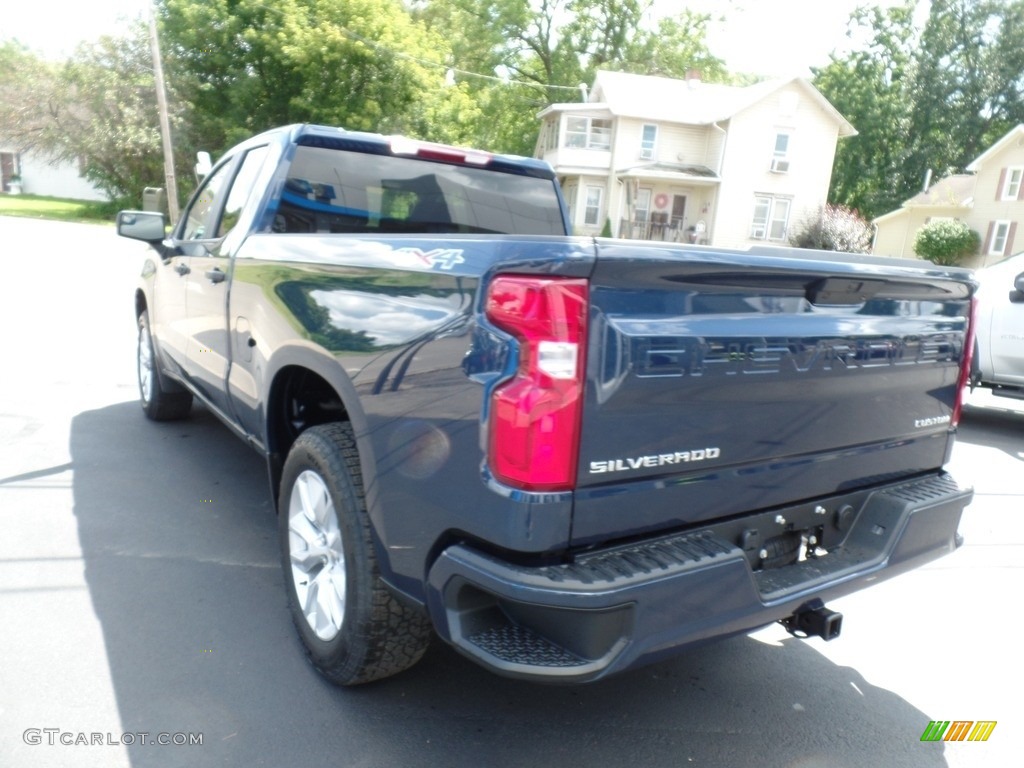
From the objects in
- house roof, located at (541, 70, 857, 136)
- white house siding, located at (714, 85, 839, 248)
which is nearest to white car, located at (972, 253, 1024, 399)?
white house siding, located at (714, 85, 839, 248)

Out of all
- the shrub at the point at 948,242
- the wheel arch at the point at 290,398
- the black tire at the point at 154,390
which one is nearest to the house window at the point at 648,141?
the shrub at the point at 948,242

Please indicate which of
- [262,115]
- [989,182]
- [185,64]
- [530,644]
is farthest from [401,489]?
[989,182]

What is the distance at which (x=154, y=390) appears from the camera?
19.2 ft

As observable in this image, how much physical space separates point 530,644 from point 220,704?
127cm

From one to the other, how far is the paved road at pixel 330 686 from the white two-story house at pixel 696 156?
3330 centimetres

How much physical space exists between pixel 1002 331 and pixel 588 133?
105ft

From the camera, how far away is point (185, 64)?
35688 mm

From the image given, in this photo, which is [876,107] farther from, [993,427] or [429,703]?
[429,703]

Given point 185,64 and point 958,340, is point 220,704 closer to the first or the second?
point 958,340

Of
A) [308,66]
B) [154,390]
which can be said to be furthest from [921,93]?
[154,390]

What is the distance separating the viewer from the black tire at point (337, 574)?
99.0 inches

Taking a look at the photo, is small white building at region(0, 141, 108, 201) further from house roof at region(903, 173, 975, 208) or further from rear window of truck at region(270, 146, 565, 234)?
rear window of truck at region(270, 146, 565, 234)

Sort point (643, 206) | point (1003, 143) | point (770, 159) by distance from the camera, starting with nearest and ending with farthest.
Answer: point (1003, 143), point (770, 159), point (643, 206)

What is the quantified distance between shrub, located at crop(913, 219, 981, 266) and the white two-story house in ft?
15.8
